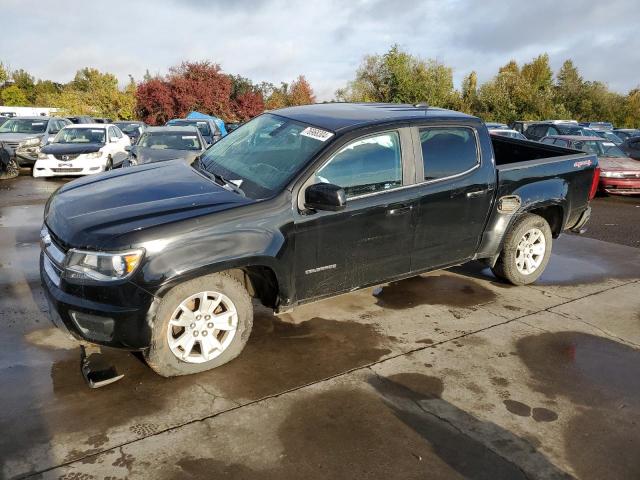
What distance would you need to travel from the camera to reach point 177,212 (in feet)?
11.5

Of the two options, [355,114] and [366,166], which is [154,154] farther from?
[366,166]

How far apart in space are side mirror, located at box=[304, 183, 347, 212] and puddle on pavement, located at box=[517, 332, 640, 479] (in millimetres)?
1972

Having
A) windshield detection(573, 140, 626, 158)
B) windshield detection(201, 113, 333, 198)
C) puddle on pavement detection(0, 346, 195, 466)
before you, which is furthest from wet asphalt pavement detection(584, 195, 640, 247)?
puddle on pavement detection(0, 346, 195, 466)

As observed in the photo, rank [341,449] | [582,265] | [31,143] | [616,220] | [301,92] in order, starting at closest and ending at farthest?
[341,449], [582,265], [616,220], [31,143], [301,92]

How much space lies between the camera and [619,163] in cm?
1308

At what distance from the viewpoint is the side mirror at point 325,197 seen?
365 cm

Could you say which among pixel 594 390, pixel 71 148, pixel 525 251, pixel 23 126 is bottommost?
pixel 594 390

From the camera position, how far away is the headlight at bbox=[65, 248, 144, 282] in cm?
325

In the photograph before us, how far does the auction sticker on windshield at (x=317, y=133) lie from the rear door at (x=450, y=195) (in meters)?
0.85

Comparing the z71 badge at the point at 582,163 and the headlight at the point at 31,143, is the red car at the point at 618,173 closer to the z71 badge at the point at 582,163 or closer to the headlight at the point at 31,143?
the z71 badge at the point at 582,163

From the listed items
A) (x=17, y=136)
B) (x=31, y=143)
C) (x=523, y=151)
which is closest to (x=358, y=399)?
(x=523, y=151)

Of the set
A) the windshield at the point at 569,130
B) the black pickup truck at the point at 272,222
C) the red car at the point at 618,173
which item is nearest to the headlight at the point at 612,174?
the red car at the point at 618,173

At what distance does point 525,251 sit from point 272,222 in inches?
128

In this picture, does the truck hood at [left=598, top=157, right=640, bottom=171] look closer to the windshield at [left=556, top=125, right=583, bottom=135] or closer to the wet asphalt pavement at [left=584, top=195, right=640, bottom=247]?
the wet asphalt pavement at [left=584, top=195, right=640, bottom=247]
